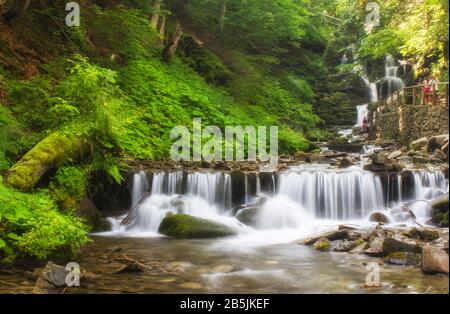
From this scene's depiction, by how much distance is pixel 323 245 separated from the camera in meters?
8.52

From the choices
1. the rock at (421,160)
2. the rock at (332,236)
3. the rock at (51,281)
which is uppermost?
the rock at (421,160)

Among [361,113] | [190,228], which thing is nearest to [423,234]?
[190,228]

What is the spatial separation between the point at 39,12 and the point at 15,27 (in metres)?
1.85

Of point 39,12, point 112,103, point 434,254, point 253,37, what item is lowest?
point 434,254

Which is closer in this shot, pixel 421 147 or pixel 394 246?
pixel 394 246

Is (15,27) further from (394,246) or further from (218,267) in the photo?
(394,246)

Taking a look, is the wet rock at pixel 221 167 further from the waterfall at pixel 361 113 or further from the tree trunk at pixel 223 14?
the waterfall at pixel 361 113

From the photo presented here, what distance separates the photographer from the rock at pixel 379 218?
10922 mm

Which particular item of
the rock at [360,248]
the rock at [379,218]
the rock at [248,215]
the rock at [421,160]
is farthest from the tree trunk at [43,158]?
the rock at [421,160]

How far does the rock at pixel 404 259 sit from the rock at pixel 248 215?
4.67 m

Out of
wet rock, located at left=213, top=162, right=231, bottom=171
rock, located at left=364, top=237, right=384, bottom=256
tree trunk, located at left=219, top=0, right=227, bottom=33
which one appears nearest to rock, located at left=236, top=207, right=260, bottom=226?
wet rock, located at left=213, top=162, right=231, bottom=171

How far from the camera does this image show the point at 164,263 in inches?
291

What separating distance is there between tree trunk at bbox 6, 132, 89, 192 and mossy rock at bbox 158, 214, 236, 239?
8.33 ft
